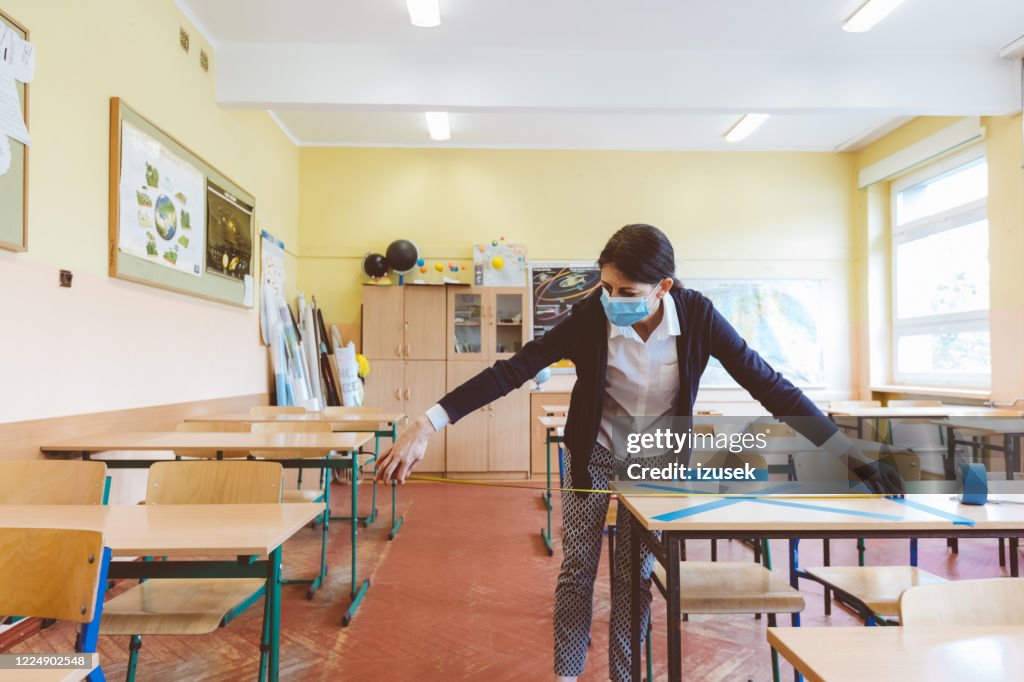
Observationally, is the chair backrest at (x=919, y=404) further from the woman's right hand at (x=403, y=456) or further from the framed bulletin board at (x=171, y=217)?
the framed bulletin board at (x=171, y=217)

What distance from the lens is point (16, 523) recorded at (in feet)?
4.90

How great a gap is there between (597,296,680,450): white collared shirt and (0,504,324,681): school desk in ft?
2.97

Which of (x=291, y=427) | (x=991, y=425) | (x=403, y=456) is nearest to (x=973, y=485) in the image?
(x=403, y=456)

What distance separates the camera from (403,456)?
1385 mm

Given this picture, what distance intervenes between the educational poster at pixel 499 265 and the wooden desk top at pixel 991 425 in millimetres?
3830

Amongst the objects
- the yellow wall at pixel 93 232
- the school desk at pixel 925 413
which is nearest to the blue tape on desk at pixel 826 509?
the yellow wall at pixel 93 232

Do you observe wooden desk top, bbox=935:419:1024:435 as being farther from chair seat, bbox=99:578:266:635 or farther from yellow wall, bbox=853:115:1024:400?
chair seat, bbox=99:578:266:635

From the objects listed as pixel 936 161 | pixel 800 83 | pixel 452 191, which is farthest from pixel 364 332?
pixel 936 161

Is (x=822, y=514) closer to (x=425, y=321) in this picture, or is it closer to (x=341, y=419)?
(x=341, y=419)

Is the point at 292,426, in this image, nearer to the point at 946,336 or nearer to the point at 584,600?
the point at 584,600

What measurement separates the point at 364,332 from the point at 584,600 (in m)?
4.67

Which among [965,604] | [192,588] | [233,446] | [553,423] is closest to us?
[965,604]

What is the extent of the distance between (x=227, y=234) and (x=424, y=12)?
2090 mm

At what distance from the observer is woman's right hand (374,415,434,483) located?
1368 millimetres
